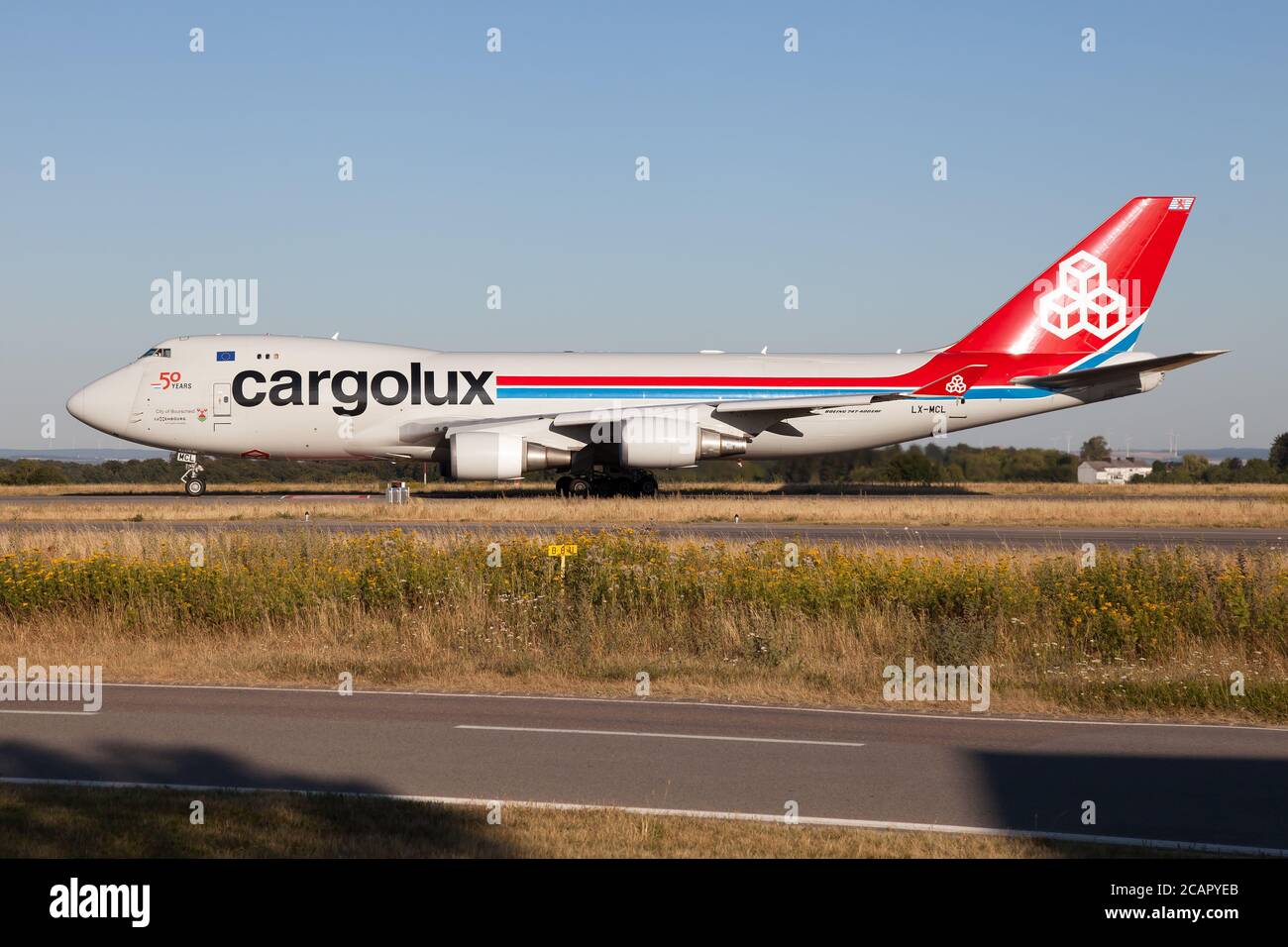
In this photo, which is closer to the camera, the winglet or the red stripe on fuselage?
the red stripe on fuselage

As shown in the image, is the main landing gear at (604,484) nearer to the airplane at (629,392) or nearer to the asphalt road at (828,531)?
the airplane at (629,392)

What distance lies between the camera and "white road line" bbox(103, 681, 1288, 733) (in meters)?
12.0

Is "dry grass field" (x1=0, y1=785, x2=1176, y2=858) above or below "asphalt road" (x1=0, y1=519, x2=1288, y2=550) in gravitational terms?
below

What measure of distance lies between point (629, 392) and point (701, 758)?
98.4ft

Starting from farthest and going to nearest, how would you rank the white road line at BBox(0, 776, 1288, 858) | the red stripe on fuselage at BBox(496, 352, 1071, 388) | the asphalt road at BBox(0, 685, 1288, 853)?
the red stripe on fuselage at BBox(496, 352, 1071, 388), the asphalt road at BBox(0, 685, 1288, 853), the white road line at BBox(0, 776, 1288, 858)

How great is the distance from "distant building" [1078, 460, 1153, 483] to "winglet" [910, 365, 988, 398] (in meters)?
25.8

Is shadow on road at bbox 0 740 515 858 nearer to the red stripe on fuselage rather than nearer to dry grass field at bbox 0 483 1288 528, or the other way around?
dry grass field at bbox 0 483 1288 528

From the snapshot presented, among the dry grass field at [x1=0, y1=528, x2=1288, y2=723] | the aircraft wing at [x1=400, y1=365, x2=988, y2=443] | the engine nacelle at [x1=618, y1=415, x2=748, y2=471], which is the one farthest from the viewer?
the aircraft wing at [x1=400, y1=365, x2=988, y2=443]

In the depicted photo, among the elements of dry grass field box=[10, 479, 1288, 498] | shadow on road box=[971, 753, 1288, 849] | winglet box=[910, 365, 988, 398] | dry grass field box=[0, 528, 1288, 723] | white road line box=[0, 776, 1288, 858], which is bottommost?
shadow on road box=[971, 753, 1288, 849]

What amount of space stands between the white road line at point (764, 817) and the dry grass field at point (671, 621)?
4791 millimetres

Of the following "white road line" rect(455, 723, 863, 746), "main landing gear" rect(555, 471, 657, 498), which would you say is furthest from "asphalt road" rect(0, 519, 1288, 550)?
"white road line" rect(455, 723, 863, 746)

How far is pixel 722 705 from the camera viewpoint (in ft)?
42.7

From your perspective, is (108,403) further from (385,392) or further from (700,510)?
(700,510)

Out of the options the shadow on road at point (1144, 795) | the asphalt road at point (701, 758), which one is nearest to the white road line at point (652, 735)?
the asphalt road at point (701, 758)
